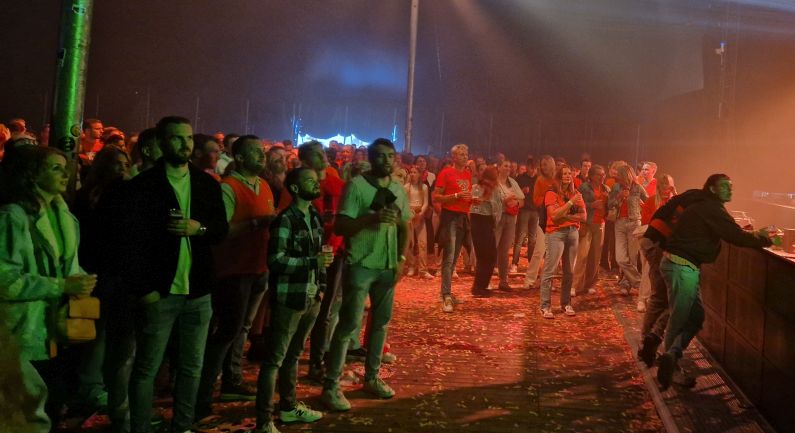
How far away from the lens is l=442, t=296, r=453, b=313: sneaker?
9.85 metres

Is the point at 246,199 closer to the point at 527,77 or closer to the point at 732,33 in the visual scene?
the point at 732,33

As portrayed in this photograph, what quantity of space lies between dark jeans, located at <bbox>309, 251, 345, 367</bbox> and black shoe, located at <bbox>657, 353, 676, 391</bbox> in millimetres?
3104

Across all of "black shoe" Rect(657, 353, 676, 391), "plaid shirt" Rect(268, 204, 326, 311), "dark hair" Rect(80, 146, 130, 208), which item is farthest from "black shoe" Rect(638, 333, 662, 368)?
"dark hair" Rect(80, 146, 130, 208)

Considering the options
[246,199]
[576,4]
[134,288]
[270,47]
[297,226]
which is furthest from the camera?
[270,47]

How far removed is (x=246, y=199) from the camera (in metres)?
5.27

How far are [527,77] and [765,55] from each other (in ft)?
32.8

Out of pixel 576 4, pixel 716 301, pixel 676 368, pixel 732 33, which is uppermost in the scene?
pixel 576 4

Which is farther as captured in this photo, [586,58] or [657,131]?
[586,58]

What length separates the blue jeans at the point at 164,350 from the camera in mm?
4105

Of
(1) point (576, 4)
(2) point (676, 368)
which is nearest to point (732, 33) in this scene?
(1) point (576, 4)

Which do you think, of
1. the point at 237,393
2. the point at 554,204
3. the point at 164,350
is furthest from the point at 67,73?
the point at 554,204

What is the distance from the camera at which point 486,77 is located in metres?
27.9

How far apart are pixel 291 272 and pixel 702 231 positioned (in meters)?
4.06

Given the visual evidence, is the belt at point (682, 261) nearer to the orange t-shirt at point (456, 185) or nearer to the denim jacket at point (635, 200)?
the orange t-shirt at point (456, 185)
